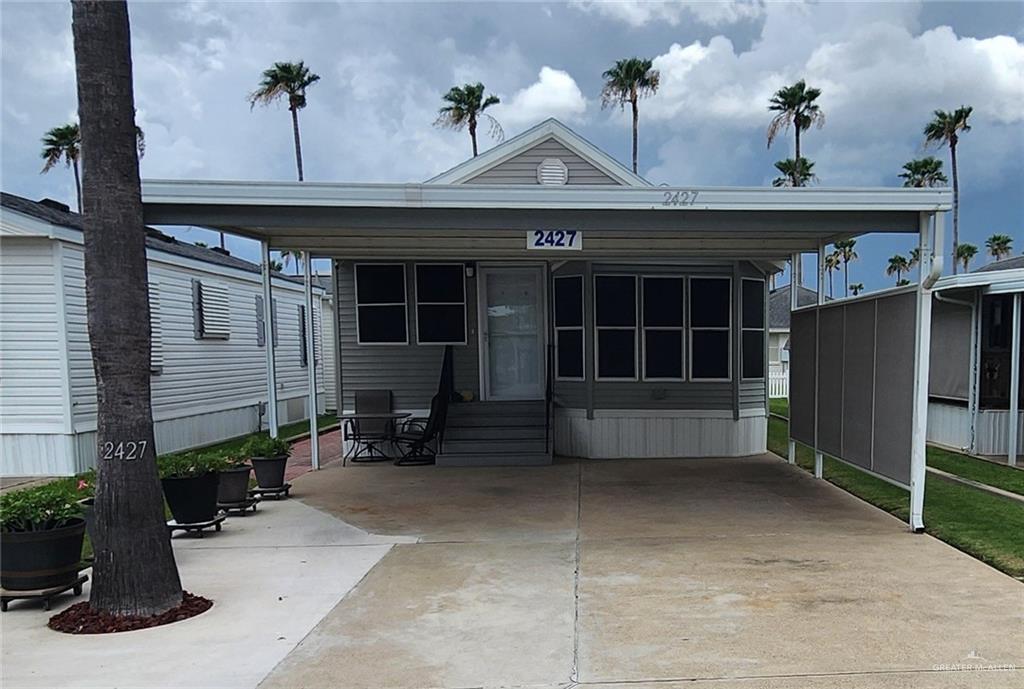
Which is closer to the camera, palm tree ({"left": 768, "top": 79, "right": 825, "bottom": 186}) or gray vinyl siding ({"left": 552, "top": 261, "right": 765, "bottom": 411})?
gray vinyl siding ({"left": 552, "top": 261, "right": 765, "bottom": 411})

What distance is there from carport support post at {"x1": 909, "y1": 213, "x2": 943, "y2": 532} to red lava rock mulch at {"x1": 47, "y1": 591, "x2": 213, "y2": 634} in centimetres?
563

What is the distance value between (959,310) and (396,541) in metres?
9.25

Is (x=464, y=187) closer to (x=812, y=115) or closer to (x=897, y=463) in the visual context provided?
(x=897, y=463)

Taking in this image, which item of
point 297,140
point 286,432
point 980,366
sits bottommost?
point 286,432

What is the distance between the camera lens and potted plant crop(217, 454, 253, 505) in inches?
254

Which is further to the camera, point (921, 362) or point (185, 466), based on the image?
point (185, 466)

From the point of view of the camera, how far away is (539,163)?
10.4 meters

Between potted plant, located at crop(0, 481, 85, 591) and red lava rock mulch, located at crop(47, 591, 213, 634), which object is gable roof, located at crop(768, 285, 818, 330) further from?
potted plant, located at crop(0, 481, 85, 591)

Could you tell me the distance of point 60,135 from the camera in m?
22.5

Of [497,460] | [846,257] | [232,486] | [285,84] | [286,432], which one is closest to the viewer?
[232,486]

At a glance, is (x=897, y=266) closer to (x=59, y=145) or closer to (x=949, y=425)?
(x=949, y=425)

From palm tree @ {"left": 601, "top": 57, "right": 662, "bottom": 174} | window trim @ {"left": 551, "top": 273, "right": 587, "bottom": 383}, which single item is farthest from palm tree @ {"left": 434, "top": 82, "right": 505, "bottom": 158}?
window trim @ {"left": 551, "top": 273, "right": 587, "bottom": 383}

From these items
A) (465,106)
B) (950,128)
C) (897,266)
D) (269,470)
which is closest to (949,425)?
(269,470)

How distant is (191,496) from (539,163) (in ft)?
23.6
